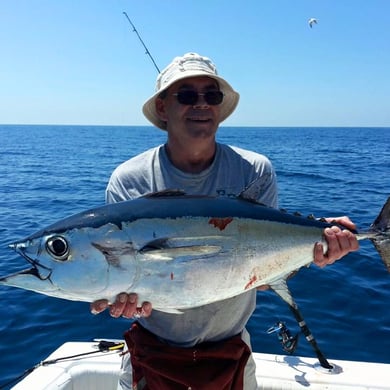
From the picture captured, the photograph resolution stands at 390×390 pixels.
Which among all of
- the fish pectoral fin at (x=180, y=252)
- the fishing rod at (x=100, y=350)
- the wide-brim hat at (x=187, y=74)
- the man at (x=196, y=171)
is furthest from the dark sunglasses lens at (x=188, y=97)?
the fishing rod at (x=100, y=350)

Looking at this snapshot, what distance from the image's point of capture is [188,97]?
9.75ft

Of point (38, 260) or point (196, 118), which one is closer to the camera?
point (38, 260)

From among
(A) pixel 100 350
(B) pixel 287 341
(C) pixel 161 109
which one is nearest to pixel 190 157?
(C) pixel 161 109

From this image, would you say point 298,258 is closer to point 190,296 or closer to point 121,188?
point 190,296

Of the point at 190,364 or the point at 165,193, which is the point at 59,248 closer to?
the point at 165,193

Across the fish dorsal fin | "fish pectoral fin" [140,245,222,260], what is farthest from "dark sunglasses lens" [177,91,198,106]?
"fish pectoral fin" [140,245,222,260]

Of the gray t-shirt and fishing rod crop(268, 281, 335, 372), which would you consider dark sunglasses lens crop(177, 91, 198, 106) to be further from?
fishing rod crop(268, 281, 335, 372)

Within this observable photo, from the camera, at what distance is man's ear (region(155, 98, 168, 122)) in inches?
128

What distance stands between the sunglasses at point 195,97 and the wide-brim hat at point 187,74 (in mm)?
107

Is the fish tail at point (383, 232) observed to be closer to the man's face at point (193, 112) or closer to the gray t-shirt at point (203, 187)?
the gray t-shirt at point (203, 187)

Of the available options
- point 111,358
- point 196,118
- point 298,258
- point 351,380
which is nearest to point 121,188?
point 196,118

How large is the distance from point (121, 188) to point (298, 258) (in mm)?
1311

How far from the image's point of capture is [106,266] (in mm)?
2191

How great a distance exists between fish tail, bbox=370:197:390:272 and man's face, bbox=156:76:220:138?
130 cm
